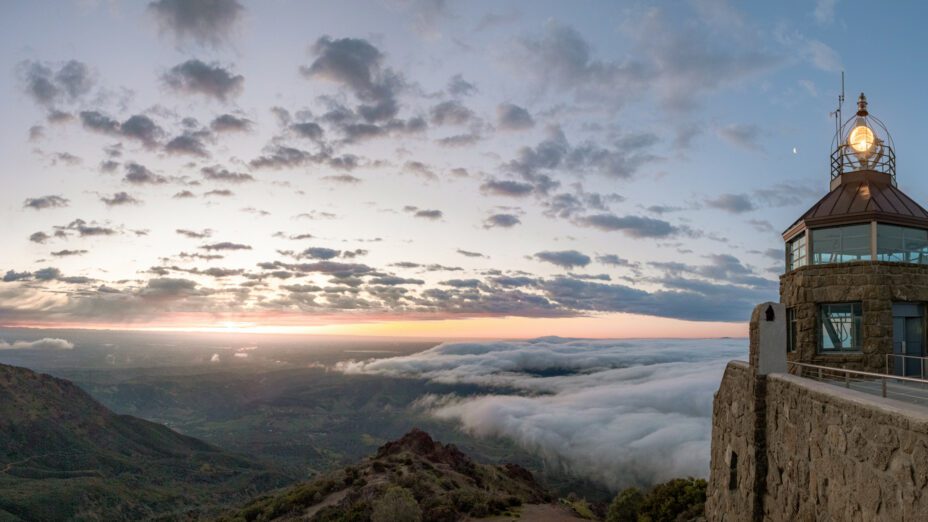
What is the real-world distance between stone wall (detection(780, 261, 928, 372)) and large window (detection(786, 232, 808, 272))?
1.32m

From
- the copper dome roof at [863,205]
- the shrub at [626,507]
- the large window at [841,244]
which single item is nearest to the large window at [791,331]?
the large window at [841,244]

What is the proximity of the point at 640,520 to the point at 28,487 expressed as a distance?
13760 centimetres

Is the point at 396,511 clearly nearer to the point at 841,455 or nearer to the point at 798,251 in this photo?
the point at 798,251

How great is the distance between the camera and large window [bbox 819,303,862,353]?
1717 centimetres

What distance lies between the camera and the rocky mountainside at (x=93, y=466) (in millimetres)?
107006

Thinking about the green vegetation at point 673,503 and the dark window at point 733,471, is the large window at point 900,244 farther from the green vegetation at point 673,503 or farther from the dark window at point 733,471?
the green vegetation at point 673,503

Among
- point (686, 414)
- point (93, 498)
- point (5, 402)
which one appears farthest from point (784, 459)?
point (5, 402)

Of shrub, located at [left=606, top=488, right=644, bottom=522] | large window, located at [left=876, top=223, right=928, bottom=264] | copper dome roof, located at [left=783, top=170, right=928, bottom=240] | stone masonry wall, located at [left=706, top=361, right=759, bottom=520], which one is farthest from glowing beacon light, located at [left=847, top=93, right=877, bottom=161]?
shrub, located at [left=606, top=488, right=644, bottom=522]

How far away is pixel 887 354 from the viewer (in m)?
16.6

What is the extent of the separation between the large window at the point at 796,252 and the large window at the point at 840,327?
191 cm

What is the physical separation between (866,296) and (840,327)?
1233 millimetres

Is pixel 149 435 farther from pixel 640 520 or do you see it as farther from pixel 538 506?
pixel 640 520

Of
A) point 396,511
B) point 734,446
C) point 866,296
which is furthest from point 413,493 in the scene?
point 866,296

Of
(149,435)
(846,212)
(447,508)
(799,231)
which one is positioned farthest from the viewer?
(149,435)
